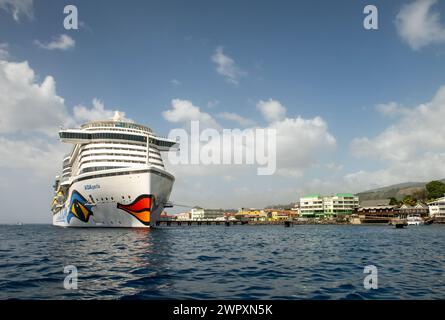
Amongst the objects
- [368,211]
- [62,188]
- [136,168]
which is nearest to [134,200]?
[136,168]

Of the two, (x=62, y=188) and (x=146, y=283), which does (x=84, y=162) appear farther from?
(x=146, y=283)

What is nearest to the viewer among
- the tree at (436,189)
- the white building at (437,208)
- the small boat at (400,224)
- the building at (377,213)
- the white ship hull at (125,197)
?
the white ship hull at (125,197)

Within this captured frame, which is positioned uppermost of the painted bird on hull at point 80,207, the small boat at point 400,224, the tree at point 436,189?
the tree at point 436,189

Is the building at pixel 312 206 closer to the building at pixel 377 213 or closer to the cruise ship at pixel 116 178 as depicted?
the building at pixel 377 213

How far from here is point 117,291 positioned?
12.1m

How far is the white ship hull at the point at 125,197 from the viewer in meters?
48.3

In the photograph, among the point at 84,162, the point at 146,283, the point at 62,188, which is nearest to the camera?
the point at 146,283

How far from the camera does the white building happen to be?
408 feet

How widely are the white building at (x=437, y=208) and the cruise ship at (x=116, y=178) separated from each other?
11295 centimetres

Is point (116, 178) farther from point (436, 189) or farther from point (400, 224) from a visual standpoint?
point (436, 189)

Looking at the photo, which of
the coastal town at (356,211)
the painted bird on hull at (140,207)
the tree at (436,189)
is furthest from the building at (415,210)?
the painted bird on hull at (140,207)

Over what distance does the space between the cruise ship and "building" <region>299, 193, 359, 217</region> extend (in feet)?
375

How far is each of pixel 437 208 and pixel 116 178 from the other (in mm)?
127958
